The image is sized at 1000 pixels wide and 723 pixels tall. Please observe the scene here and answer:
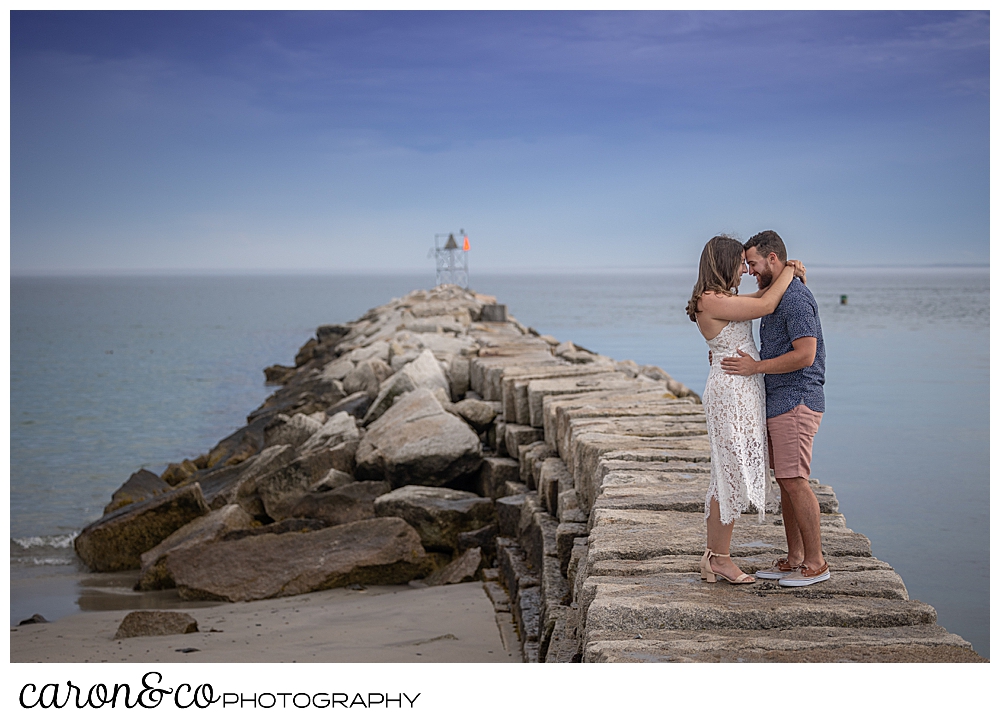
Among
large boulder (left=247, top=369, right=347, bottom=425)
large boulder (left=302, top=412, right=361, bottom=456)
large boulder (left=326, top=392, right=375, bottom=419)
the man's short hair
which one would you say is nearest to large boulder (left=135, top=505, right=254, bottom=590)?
large boulder (left=302, top=412, right=361, bottom=456)

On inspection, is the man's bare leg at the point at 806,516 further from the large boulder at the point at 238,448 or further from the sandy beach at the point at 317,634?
the large boulder at the point at 238,448

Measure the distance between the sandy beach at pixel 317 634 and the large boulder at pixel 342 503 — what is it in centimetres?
99

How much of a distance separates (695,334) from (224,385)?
12.0 metres

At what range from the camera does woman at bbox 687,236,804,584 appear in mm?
3527

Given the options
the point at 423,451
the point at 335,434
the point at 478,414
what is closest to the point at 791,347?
the point at 423,451

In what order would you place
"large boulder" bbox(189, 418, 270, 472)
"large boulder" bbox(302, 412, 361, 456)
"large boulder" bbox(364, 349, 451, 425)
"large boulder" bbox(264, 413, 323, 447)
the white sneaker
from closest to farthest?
the white sneaker, "large boulder" bbox(302, 412, 361, 456), "large boulder" bbox(364, 349, 451, 425), "large boulder" bbox(264, 413, 323, 447), "large boulder" bbox(189, 418, 270, 472)

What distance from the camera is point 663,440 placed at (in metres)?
5.41

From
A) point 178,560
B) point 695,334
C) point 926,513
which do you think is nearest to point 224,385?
point 695,334

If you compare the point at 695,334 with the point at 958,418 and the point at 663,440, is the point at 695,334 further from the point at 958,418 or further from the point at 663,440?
the point at 663,440

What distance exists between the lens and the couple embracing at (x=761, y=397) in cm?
351

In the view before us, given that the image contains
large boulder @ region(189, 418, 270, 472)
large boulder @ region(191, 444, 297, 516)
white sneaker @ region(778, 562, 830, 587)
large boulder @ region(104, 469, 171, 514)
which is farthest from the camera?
large boulder @ region(189, 418, 270, 472)

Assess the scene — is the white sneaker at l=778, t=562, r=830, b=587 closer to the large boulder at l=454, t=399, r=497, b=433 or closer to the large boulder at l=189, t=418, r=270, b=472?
the large boulder at l=454, t=399, r=497, b=433

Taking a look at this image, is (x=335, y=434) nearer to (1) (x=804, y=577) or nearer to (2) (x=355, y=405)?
(2) (x=355, y=405)

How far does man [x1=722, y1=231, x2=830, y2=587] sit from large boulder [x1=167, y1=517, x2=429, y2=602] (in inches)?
130
